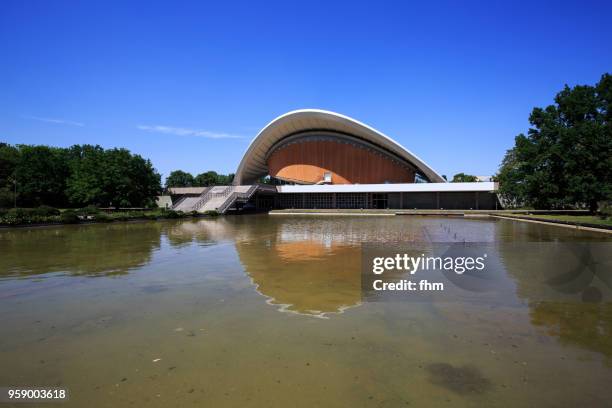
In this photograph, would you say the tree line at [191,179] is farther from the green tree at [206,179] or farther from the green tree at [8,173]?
the green tree at [8,173]

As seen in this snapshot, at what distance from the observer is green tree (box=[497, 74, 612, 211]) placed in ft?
86.0

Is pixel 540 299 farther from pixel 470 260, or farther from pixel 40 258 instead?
pixel 40 258

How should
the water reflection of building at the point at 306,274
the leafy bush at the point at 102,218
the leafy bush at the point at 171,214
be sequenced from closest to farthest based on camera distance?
the water reflection of building at the point at 306,274 → the leafy bush at the point at 102,218 → the leafy bush at the point at 171,214

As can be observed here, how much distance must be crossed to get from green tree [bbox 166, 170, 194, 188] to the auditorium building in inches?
1515

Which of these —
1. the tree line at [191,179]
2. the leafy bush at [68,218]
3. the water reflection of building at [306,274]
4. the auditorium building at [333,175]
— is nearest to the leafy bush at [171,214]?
the leafy bush at [68,218]

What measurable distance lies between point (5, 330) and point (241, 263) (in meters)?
5.22

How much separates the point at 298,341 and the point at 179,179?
89825 mm

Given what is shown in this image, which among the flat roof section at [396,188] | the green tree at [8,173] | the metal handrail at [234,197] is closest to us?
the metal handrail at [234,197]

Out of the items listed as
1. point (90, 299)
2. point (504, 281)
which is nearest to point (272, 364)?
point (90, 299)

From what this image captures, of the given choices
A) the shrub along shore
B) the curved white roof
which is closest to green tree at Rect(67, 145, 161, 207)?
the shrub along shore

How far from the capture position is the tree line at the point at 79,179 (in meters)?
34.9

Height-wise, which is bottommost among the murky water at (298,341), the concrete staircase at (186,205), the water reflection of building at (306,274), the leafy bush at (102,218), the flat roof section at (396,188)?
the murky water at (298,341)

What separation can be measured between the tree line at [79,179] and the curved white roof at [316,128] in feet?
45.0

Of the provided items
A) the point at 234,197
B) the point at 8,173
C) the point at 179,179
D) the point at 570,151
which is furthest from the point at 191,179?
the point at 570,151
